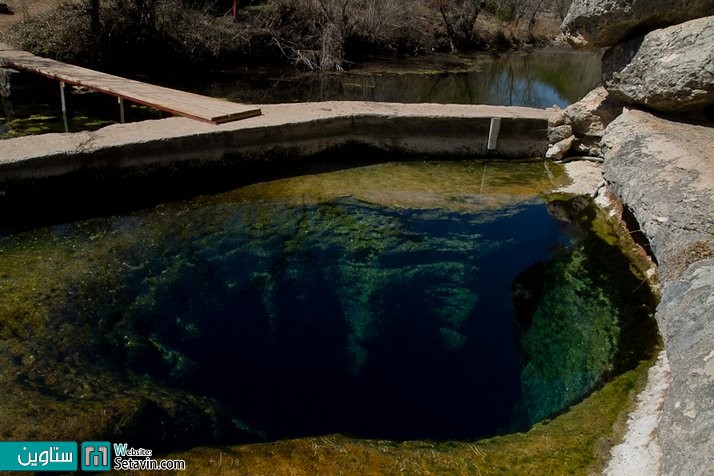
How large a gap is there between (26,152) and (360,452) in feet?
12.3

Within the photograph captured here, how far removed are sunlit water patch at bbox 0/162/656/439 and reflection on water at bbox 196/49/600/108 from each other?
5.63 meters

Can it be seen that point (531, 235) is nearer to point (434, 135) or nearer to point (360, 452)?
point (434, 135)

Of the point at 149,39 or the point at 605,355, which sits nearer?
the point at 605,355

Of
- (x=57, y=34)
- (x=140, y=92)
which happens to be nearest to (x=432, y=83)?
(x=57, y=34)

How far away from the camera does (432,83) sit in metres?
13.3

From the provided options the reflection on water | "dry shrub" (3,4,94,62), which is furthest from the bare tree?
"dry shrub" (3,4,94,62)

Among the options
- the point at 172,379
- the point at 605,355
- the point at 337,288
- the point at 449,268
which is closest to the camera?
the point at 172,379

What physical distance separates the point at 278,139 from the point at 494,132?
2425 mm

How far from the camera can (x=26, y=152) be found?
15.8 ft

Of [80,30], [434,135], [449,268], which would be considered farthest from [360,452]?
[80,30]

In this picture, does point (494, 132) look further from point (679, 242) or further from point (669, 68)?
point (679, 242)

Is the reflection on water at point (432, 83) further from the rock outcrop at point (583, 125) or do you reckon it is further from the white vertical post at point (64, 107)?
the rock outcrop at point (583, 125)

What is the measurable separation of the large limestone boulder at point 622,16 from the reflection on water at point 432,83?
5616 millimetres

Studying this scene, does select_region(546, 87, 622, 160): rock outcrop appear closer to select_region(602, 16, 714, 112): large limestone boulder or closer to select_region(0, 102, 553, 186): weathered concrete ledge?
select_region(0, 102, 553, 186): weathered concrete ledge
